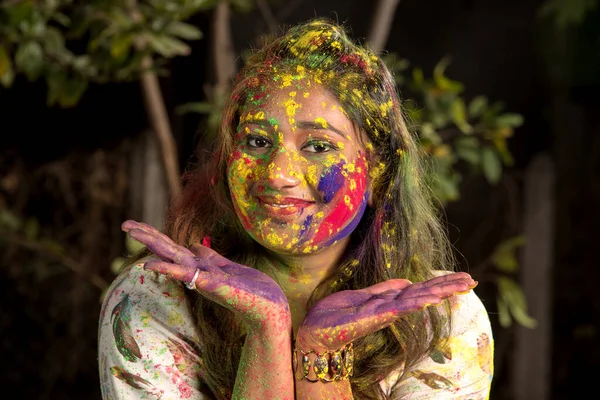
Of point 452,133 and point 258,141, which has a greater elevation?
point 452,133

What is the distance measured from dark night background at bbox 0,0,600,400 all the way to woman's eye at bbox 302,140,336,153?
1.68 m

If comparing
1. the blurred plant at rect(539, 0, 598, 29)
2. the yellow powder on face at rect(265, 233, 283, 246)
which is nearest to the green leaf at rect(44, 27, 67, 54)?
the yellow powder on face at rect(265, 233, 283, 246)

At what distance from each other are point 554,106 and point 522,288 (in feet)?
2.20

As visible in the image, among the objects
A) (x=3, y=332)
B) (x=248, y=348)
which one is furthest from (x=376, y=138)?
(x=3, y=332)

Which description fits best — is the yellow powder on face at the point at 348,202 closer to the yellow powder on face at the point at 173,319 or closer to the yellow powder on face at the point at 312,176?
the yellow powder on face at the point at 312,176

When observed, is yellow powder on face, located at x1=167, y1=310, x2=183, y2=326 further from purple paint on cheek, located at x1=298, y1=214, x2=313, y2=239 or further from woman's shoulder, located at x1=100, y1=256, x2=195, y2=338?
purple paint on cheek, located at x1=298, y1=214, x2=313, y2=239

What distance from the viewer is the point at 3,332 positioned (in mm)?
3021

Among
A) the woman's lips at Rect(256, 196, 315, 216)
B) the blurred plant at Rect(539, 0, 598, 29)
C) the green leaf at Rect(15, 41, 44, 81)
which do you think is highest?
the blurred plant at Rect(539, 0, 598, 29)

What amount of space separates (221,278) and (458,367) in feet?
1.32

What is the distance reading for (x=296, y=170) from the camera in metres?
1.24

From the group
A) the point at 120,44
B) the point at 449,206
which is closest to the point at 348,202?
the point at 120,44

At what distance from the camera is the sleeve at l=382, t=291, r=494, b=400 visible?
1.30 metres

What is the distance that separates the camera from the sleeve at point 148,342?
4.25ft

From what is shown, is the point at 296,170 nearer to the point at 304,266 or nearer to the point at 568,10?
the point at 304,266
